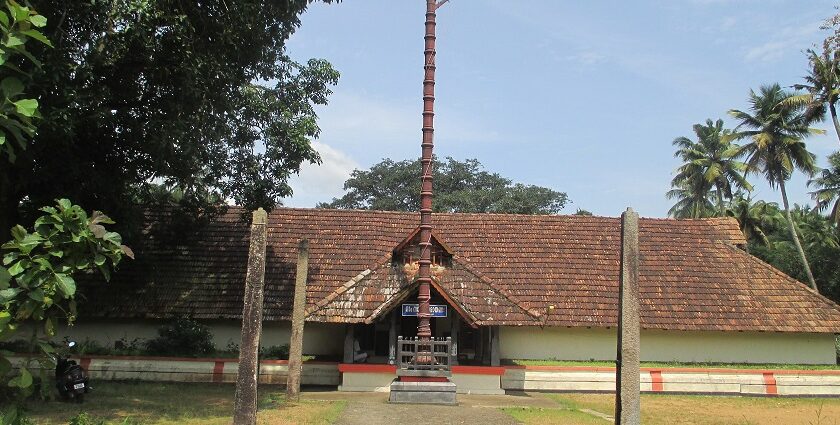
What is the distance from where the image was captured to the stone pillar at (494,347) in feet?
53.4

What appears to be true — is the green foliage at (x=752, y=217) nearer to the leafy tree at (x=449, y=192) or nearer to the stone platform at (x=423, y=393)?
the leafy tree at (x=449, y=192)

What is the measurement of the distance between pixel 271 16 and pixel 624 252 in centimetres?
768

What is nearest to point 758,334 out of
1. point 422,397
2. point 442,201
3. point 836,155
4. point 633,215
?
point 422,397

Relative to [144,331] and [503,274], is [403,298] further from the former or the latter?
[144,331]

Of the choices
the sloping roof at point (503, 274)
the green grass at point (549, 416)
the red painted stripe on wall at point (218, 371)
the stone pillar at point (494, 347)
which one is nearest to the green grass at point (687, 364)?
the sloping roof at point (503, 274)

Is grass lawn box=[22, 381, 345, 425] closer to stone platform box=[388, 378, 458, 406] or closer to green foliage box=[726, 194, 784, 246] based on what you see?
stone platform box=[388, 378, 458, 406]

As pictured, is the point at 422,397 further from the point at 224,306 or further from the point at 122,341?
the point at 122,341

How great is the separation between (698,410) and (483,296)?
5192 millimetres

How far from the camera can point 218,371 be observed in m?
15.9

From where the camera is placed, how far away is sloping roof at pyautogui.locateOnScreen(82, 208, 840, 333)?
17.2m

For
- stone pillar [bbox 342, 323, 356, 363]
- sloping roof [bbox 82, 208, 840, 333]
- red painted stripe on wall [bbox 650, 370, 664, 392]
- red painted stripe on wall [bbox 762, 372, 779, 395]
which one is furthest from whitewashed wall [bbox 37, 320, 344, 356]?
red painted stripe on wall [bbox 762, 372, 779, 395]

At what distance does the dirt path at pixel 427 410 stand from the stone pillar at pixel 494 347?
1.29 metres

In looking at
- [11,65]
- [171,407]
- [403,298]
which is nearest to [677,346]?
[403,298]

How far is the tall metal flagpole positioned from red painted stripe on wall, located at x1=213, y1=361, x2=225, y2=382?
5.03 meters
